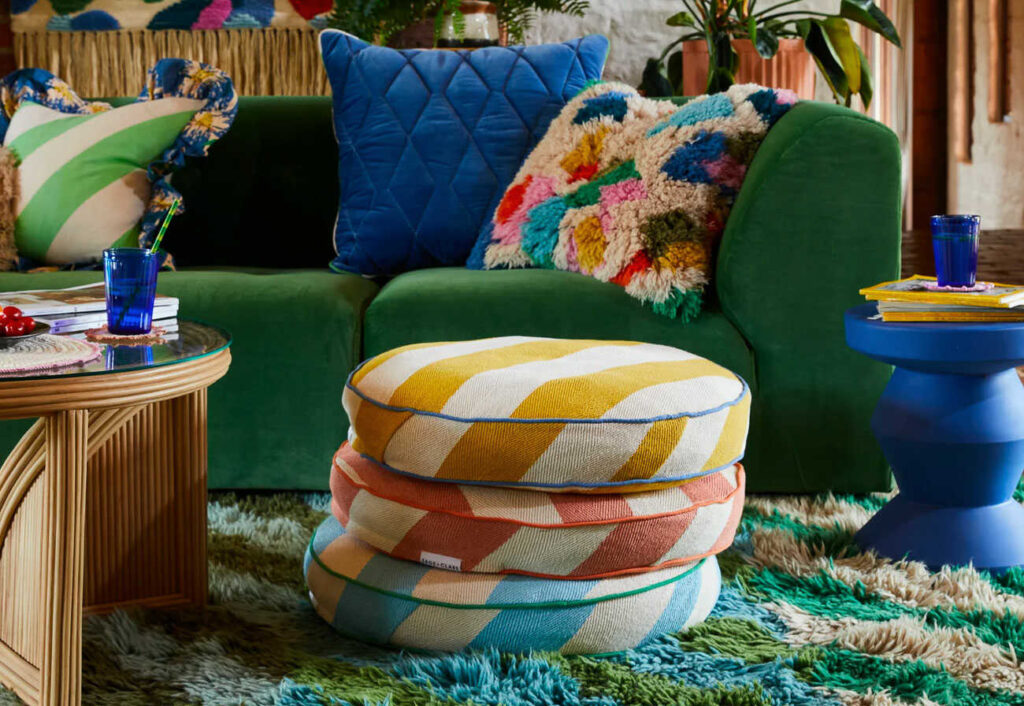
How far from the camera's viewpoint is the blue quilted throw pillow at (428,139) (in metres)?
2.19

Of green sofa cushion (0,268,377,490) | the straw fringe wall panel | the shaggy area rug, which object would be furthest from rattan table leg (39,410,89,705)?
the straw fringe wall panel

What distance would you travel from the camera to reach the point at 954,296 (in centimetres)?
142

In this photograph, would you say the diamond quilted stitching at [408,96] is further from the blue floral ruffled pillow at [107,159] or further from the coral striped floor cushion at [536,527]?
the coral striped floor cushion at [536,527]

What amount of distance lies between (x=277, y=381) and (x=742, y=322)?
32.4 inches

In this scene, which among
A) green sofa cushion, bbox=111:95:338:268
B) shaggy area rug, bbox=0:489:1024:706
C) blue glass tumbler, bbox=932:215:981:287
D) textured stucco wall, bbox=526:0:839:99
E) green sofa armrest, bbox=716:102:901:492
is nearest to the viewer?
shaggy area rug, bbox=0:489:1024:706

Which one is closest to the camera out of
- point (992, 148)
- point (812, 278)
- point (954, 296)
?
point (954, 296)

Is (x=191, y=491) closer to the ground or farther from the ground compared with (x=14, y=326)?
closer to the ground

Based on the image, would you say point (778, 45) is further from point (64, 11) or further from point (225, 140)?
point (64, 11)

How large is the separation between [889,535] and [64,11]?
3652mm

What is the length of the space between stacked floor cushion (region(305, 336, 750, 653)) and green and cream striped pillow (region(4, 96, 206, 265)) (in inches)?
43.3

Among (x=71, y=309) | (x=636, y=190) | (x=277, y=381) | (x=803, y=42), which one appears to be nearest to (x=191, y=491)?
(x=71, y=309)

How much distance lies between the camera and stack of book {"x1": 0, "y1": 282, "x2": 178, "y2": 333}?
124 cm

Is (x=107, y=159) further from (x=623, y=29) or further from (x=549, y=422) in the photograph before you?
(x=623, y=29)

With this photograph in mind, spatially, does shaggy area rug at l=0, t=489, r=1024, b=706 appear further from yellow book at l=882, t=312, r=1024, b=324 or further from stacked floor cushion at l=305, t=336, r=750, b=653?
yellow book at l=882, t=312, r=1024, b=324
